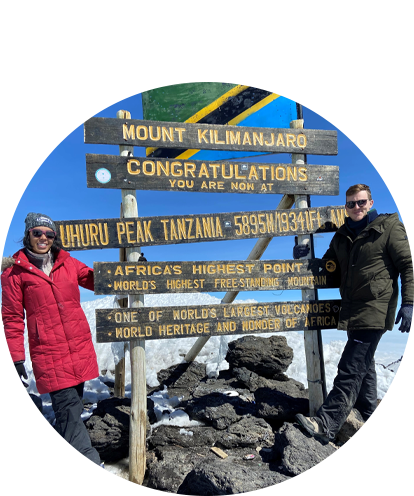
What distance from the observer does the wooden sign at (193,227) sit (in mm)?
4215

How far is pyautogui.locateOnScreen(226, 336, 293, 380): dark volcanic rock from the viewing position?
6215mm

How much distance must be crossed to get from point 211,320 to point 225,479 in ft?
5.45

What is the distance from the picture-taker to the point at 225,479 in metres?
3.45

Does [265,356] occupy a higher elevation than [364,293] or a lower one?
lower

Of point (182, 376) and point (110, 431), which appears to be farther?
point (182, 376)

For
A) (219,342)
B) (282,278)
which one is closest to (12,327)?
(282,278)

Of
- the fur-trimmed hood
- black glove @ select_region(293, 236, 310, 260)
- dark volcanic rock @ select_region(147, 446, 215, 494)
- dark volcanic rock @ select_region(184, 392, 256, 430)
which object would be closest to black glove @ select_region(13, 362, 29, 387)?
the fur-trimmed hood

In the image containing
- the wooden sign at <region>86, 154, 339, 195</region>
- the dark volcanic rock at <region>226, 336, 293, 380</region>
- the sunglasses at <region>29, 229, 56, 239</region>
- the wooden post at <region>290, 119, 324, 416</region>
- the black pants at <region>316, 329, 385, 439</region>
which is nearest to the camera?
the sunglasses at <region>29, 229, 56, 239</region>

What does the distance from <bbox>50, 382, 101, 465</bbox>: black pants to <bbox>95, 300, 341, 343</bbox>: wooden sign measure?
659 mm

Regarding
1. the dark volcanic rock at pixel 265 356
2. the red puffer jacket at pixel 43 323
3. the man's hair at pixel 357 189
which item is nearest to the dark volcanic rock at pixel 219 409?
the dark volcanic rock at pixel 265 356

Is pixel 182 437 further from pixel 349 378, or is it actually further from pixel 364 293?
pixel 364 293

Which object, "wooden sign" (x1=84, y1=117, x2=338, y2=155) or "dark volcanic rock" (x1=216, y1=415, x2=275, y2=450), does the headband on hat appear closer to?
"wooden sign" (x1=84, y1=117, x2=338, y2=155)

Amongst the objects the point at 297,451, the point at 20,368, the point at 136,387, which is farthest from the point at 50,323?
the point at 297,451

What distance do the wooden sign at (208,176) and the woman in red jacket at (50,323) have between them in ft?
2.96
